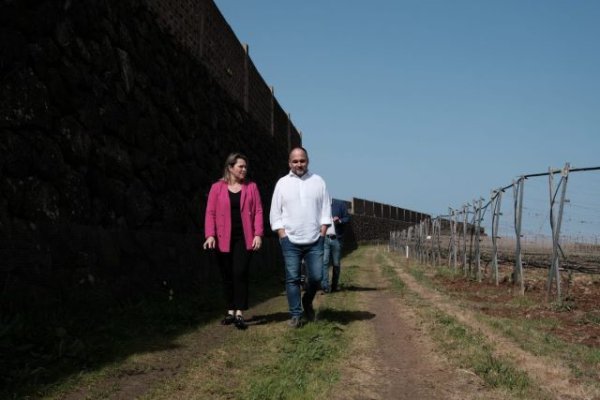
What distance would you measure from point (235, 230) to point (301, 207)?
696 millimetres

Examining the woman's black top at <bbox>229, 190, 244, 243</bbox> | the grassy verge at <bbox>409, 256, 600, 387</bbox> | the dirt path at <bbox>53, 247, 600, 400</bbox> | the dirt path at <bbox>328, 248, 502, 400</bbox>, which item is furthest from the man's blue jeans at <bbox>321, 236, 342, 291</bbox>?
the woman's black top at <bbox>229, 190, 244, 243</bbox>

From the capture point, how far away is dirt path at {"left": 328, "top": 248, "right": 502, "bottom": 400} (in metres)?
3.34

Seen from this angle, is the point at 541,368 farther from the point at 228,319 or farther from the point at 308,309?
the point at 228,319

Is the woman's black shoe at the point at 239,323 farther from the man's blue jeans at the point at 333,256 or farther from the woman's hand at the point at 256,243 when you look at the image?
the man's blue jeans at the point at 333,256

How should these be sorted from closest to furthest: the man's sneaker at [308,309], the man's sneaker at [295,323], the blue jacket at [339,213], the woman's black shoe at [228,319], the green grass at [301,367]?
the green grass at [301,367], the man's sneaker at [295,323], the woman's black shoe at [228,319], the man's sneaker at [308,309], the blue jacket at [339,213]

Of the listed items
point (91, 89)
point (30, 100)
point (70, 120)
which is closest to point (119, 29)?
point (91, 89)

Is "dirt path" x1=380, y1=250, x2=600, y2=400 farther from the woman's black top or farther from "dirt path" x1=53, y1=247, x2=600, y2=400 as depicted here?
the woman's black top

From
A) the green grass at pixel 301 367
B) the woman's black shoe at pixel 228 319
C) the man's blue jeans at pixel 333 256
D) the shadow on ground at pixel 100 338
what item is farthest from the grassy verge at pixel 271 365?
the man's blue jeans at pixel 333 256

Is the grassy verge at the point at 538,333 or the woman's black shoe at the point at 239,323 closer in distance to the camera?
the grassy verge at the point at 538,333

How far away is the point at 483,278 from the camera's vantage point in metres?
11.9

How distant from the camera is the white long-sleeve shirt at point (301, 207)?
5.45 m

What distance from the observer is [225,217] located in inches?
215

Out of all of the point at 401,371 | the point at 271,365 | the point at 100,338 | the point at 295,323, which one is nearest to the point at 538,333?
the point at 401,371

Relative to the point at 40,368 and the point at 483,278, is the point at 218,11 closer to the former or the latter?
the point at 483,278
